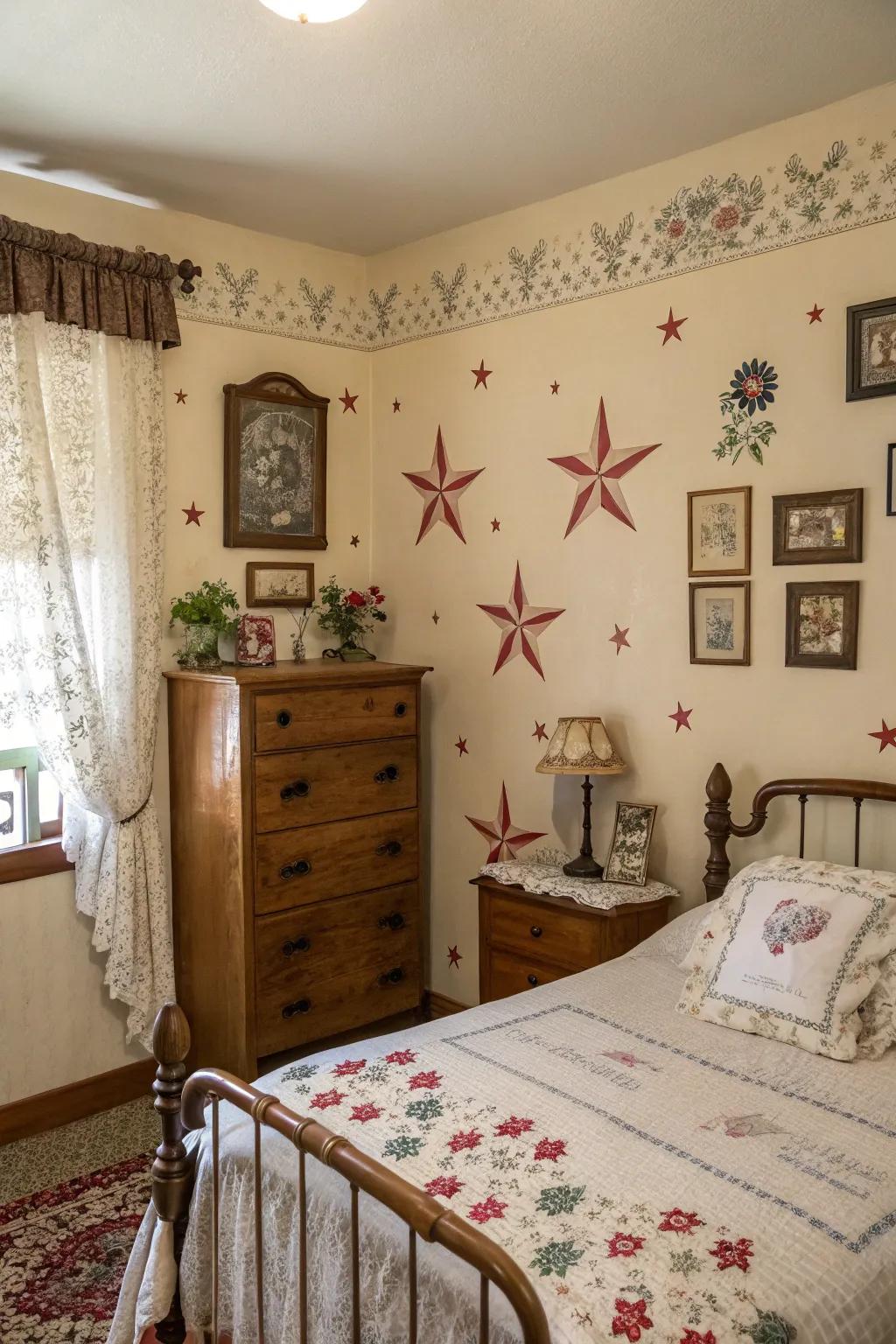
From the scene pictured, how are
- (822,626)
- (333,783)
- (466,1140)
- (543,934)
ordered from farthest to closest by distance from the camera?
1. (333,783)
2. (543,934)
3. (822,626)
4. (466,1140)

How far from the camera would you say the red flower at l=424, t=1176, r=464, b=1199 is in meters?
1.77

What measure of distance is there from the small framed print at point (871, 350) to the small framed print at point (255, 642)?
1990 mm

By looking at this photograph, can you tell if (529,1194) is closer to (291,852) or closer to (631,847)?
(631,847)

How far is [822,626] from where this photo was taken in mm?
2875

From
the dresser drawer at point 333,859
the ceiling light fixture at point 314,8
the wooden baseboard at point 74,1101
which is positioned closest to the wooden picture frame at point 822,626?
the dresser drawer at point 333,859

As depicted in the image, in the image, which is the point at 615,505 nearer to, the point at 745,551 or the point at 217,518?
the point at 745,551

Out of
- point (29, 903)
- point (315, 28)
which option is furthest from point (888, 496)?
point (29, 903)

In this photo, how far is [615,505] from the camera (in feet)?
11.1

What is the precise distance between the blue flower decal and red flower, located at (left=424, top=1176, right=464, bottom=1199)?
2.17 meters

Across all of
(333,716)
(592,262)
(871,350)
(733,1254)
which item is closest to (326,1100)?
(733,1254)

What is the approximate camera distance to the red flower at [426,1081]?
84.7 inches

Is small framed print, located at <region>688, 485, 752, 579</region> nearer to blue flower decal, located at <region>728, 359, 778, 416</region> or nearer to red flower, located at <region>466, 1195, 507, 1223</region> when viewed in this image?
blue flower decal, located at <region>728, 359, 778, 416</region>

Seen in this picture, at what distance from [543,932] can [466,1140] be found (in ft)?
4.27

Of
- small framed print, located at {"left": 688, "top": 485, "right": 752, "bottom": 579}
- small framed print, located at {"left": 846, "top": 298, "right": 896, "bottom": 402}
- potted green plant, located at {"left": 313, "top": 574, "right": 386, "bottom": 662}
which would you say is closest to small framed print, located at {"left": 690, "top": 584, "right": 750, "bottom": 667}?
small framed print, located at {"left": 688, "top": 485, "right": 752, "bottom": 579}
